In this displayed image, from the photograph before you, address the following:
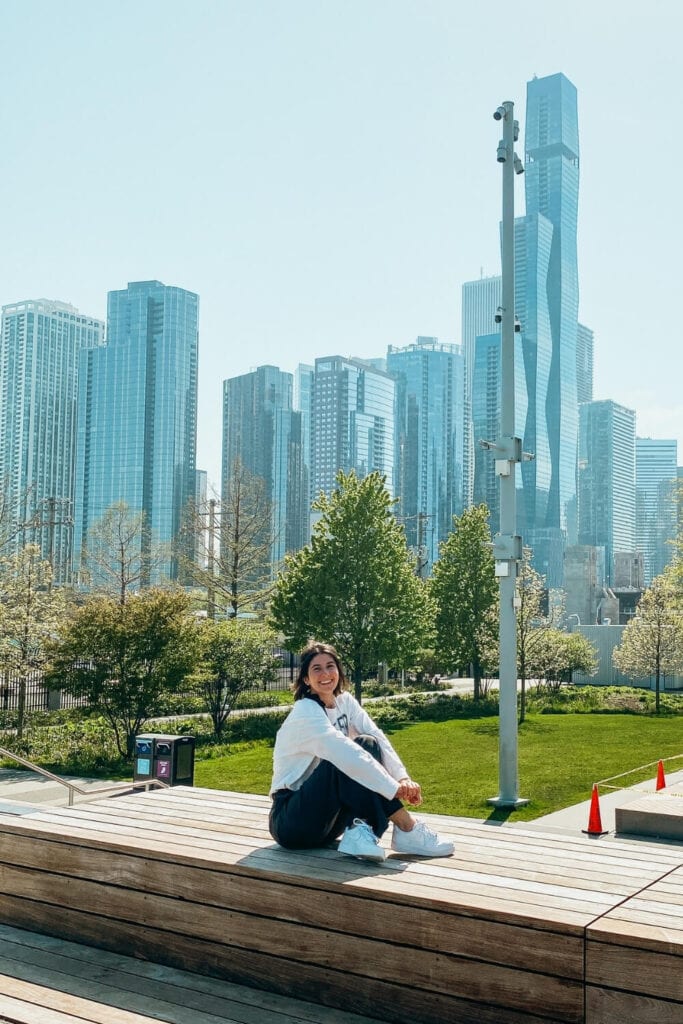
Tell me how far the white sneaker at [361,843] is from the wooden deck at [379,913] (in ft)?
0.17

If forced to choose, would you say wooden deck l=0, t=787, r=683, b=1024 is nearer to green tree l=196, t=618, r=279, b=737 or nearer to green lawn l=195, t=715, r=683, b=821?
green lawn l=195, t=715, r=683, b=821

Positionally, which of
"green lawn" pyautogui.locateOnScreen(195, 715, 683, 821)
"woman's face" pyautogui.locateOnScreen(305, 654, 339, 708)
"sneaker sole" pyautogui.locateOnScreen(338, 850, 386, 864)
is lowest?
"green lawn" pyautogui.locateOnScreen(195, 715, 683, 821)

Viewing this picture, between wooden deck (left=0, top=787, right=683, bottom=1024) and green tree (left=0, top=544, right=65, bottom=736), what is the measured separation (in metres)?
14.5

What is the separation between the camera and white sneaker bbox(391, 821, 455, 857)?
4.53 meters

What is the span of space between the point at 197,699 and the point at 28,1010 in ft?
72.8

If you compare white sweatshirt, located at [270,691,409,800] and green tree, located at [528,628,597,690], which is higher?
white sweatshirt, located at [270,691,409,800]

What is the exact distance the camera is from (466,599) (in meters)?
32.4

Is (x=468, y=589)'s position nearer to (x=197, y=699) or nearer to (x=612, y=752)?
(x=197, y=699)

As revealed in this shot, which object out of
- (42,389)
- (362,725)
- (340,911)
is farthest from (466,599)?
(42,389)

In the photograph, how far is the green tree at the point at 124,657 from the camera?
722 inches

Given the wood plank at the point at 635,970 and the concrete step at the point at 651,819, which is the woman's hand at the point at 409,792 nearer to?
the wood plank at the point at 635,970

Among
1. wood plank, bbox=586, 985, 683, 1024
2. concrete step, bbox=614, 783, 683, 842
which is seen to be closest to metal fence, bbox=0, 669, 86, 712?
concrete step, bbox=614, 783, 683, 842

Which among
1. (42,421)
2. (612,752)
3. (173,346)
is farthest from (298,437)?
(612,752)

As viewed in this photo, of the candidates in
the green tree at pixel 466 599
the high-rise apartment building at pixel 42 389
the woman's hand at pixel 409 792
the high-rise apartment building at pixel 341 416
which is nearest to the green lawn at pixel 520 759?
the green tree at pixel 466 599
